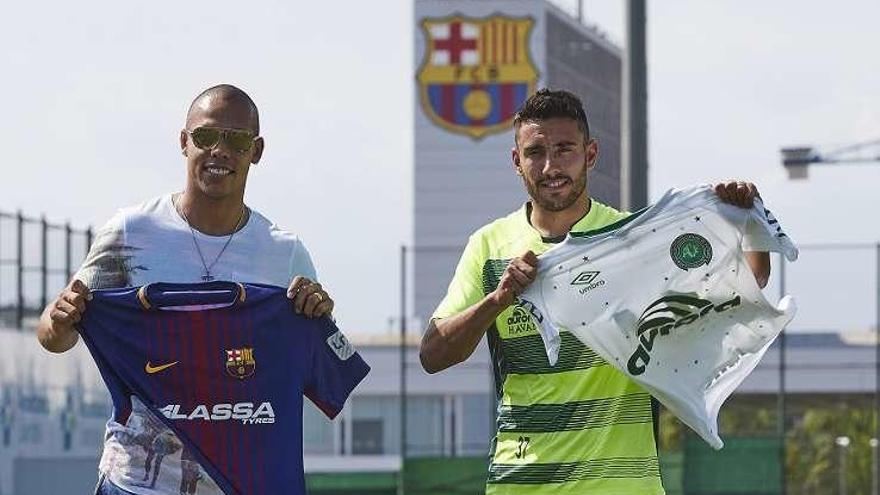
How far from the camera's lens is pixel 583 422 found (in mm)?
7676

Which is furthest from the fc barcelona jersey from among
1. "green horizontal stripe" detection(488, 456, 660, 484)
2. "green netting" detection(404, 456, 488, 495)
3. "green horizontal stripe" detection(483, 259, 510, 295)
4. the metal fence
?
"green netting" detection(404, 456, 488, 495)

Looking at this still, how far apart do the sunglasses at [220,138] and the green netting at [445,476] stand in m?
23.2

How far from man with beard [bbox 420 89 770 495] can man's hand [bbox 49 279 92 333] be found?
110 centimetres

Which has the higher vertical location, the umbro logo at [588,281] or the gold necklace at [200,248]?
the gold necklace at [200,248]

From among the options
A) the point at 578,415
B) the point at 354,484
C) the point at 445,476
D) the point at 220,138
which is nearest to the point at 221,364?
the point at 220,138

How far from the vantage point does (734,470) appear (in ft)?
100

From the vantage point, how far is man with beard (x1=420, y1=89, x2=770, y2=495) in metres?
7.65

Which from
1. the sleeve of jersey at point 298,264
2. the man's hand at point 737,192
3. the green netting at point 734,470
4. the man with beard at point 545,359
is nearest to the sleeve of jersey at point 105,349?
the sleeve of jersey at point 298,264

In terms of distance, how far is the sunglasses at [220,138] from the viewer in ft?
24.3

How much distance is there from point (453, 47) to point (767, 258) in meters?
84.0

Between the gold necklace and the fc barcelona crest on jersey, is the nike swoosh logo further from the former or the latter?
the gold necklace

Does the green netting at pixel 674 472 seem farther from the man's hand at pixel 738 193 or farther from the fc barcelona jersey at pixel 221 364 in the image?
the fc barcelona jersey at pixel 221 364

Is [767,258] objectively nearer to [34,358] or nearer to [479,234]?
[479,234]

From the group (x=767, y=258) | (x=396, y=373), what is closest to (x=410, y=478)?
(x=767, y=258)
